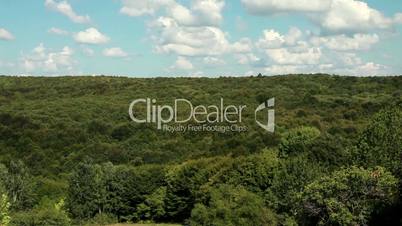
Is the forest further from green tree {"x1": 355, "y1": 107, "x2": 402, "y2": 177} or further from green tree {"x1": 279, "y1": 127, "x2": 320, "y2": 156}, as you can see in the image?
green tree {"x1": 279, "y1": 127, "x2": 320, "y2": 156}

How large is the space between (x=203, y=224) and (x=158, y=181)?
1249 inches

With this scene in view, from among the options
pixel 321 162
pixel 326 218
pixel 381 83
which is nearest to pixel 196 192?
pixel 321 162

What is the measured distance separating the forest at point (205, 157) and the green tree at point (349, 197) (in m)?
0.09

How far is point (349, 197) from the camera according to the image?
43188 mm

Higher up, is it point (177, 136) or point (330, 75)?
point (330, 75)

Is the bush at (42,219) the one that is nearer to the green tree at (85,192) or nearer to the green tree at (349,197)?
the green tree at (349,197)

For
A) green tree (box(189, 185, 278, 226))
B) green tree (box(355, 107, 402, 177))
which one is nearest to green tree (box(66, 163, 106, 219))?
green tree (box(189, 185, 278, 226))

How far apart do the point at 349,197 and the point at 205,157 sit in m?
45.8

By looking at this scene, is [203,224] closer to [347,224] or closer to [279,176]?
[279,176]

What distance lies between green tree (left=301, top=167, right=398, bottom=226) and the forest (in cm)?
9

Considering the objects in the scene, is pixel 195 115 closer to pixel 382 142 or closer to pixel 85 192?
pixel 85 192

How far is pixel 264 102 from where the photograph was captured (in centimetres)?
14375

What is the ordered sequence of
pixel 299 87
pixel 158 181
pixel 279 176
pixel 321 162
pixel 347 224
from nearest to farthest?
pixel 347 224 → pixel 279 176 → pixel 321 162 → pixel 158 181 → pixel 299 87

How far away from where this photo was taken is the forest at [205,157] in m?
45.8
